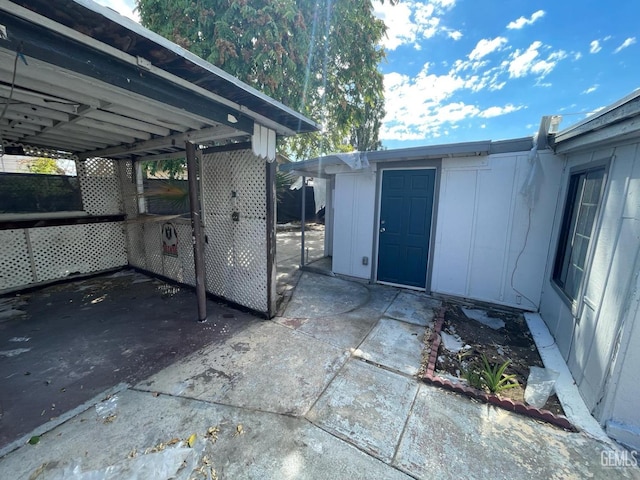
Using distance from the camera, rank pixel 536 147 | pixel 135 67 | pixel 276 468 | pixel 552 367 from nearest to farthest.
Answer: pixel 276 468
pixel 135 67
pixel 552 367
pixel 536 147

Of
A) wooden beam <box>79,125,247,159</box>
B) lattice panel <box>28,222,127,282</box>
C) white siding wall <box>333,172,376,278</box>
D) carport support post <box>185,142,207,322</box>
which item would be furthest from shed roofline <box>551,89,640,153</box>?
lattice panel <box>28,222,127,282</box>

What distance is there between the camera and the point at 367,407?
1907mm

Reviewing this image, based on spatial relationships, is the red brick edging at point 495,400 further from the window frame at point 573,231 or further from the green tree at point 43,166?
the green tree at point 43,166

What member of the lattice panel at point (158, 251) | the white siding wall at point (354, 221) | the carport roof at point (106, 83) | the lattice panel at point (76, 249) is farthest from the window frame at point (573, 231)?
the lattice panel at point (76, 249)

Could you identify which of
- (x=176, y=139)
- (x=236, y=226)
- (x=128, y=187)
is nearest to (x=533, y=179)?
(x=236, y=226)

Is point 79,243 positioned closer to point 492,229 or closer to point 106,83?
point 106,83

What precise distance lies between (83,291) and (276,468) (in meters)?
4.46

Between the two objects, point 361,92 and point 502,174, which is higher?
point 361,92

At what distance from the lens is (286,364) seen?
7.88 ft

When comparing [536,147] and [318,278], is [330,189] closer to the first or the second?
[318,278]

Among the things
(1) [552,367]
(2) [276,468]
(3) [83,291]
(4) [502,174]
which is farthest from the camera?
(3) [83,291]

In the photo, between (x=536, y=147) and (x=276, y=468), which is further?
(x=536, y=147)

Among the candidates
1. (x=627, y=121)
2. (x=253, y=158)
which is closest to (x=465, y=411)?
(x=627, y=121)

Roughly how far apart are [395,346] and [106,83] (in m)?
3.18
